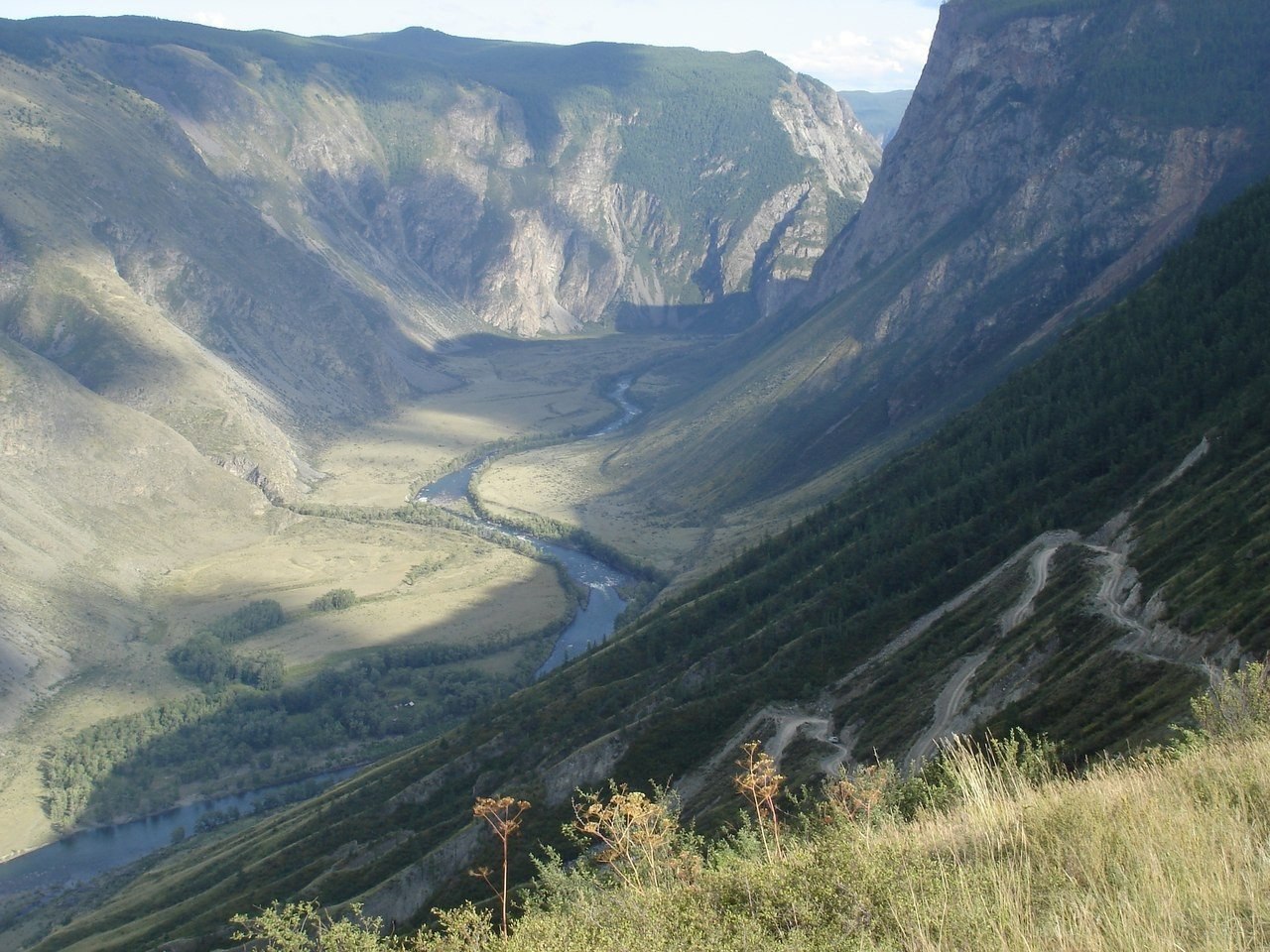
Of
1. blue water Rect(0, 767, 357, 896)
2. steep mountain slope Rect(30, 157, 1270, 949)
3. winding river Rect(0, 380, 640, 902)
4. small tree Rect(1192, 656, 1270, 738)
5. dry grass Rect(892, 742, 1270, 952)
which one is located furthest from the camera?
blue water Rect(0, 767, 357, 896)

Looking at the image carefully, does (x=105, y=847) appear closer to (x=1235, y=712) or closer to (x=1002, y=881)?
(x=1235, y=712)

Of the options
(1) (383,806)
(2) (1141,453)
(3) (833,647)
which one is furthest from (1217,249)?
(1) (383,806)

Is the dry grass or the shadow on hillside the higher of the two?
the dry grass

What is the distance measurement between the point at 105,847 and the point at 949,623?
292 feet

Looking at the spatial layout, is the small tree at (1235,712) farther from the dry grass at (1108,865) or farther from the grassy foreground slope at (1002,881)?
the dry grass at (1108,865)

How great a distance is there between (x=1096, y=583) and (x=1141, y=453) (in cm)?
2593

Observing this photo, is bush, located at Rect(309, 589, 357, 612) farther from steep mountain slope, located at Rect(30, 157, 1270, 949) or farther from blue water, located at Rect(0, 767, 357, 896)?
steep mountain slope, located at Rect(30, 157, 1270, 949)

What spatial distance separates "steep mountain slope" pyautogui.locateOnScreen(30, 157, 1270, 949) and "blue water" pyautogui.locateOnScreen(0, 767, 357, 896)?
15665 millimetres

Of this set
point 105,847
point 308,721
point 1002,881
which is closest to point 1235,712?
point 1002,881

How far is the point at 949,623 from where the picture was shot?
8200 centimetres

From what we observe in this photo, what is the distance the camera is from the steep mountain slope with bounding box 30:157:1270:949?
6081 centimetres

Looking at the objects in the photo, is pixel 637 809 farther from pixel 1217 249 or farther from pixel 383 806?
pixel 1217 249

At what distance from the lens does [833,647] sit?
88.9 meters

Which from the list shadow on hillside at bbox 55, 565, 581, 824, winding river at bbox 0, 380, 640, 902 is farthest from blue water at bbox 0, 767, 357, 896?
shadow on hillside at bbox 55, 565, 581, 824
